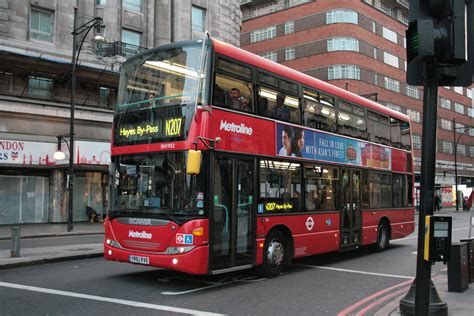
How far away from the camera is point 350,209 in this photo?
1289 centimetres

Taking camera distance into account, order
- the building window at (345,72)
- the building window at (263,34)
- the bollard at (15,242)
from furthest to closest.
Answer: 1. the building window at (263,34)
2. the building window at (345,72)
3. the bollard at (15,242)

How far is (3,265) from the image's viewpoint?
10.9m

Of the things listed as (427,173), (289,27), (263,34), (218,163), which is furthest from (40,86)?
(263,34)

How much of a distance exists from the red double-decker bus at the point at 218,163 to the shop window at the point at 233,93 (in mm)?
22

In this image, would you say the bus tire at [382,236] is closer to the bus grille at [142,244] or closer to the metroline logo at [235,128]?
the metroline logo at [235,128]

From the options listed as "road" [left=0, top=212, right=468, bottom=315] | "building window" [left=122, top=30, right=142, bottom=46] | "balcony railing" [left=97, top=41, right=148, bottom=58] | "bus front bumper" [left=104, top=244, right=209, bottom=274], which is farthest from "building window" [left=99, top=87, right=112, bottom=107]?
"bus front bumper" [left=104, top=244, right=209, bottom=274]

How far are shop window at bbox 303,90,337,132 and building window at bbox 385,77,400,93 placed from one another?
48.8 metres

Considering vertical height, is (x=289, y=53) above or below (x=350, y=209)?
above

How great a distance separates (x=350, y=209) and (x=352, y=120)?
248cm

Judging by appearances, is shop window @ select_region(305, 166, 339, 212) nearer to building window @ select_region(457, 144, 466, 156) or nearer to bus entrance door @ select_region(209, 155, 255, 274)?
bus entrance door @ select_region(209, 155, 255, 274)

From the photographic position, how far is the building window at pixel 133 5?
30.0 metres

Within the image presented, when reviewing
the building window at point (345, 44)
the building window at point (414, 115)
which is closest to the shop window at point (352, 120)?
the building window at point (345, 44)

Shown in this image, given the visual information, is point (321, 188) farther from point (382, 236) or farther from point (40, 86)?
point (40, 86)

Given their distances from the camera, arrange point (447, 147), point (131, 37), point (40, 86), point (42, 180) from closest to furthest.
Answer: point (42, 180), point (40, 86), point (131, 37), point (447, 147)
